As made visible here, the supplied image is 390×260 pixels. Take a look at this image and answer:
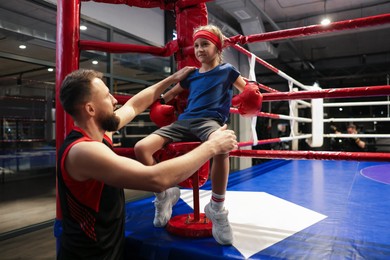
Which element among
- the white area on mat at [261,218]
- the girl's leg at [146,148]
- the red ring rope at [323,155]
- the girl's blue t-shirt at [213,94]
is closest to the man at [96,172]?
the girl's leg at [146,148]

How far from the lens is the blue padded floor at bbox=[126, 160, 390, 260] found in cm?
113

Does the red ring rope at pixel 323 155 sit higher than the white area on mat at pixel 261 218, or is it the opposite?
the red ring rope at pixel 323 155

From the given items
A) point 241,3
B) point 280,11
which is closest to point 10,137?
point 241,3

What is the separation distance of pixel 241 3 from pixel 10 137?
7146mm

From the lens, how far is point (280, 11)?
6.34 metres

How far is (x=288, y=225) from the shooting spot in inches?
57.4

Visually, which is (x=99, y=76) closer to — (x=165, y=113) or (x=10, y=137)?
(x=165, y=113)

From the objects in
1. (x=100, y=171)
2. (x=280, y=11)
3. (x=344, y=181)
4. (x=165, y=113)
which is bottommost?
(x=344, y=181)

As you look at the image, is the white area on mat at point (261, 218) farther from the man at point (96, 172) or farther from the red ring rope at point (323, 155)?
the man at point (96, 172)

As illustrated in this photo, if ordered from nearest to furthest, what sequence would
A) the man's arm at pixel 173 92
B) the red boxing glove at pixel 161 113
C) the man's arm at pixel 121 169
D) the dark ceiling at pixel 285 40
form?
1. the man's arm at pixel 121 169
2. the red boxing glove at pixel 161 113
3. the man's arm at pixel 173 92
4. the dark ceiling at pixel 285 40

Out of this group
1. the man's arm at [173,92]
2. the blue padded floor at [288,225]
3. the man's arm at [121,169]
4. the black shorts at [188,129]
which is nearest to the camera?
the man's arm at [121,169]

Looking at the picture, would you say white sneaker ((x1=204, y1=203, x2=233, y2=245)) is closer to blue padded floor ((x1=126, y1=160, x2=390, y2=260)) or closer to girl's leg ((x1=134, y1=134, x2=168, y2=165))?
blue padded floor ((x1=126, y1=160, x2=390, y2=260))

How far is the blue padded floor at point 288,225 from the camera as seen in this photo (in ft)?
3.72

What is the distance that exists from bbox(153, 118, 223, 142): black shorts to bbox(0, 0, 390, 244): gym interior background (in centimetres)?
249
